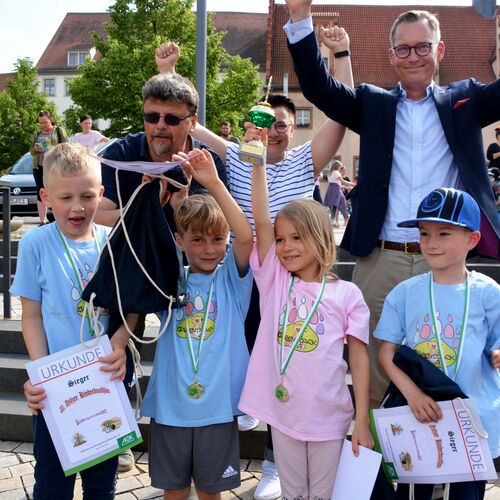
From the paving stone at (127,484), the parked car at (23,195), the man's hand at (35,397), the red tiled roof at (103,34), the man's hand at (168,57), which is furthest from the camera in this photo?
the red tiled roof at (103,34)

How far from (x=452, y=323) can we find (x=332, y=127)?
1.24 m

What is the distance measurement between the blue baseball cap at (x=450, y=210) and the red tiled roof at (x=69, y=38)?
197 ft

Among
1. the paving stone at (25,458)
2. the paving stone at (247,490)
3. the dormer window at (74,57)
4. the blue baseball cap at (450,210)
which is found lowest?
the paving stone at (25,458)

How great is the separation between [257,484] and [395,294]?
5.25 ft

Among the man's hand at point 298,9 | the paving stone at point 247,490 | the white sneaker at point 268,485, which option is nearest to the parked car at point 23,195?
the paving stone at point 247,490

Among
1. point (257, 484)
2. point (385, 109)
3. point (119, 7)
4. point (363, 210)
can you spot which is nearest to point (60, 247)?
point (363, 210)

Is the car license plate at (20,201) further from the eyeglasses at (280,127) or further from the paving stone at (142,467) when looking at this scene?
the eyeglasses at (280,127)

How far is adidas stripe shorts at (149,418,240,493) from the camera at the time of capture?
280 centimetres

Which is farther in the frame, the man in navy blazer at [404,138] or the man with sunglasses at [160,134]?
the man in navy blazer at [404,138]

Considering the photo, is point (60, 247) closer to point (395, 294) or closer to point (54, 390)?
point (54, 390)

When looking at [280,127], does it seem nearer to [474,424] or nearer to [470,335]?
[470,335]

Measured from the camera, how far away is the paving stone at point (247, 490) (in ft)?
11.8

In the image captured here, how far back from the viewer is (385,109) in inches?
125

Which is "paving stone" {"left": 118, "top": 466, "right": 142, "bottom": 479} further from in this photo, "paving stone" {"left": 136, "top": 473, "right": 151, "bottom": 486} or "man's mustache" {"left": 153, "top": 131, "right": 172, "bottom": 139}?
"man's mustache" {"left": 153, "top": 131, "right": 172, "bottom": 139}
